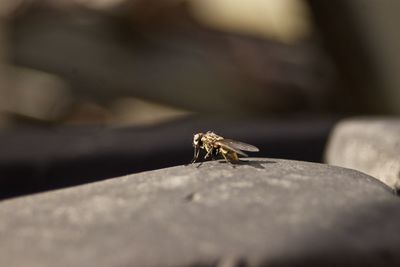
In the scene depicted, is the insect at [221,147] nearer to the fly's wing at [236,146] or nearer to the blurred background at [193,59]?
the fly's wing at [236,146]

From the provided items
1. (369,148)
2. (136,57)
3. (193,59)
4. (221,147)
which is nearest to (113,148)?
(221,147)

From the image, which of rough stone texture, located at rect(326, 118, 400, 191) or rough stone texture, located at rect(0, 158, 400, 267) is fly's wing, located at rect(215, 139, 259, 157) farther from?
rough stone texture, located at rect(0, 158, 400, 267)

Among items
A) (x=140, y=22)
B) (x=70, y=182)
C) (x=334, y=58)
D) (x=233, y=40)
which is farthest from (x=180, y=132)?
(x=140, y=22)

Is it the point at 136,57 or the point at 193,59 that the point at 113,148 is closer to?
the point at 193,59

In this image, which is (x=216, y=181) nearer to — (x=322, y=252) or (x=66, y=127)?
(x=322, y=252)

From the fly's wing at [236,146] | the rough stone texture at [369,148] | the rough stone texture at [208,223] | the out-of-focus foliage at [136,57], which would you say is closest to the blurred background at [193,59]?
the out-of-focus foliage at [136,57]
